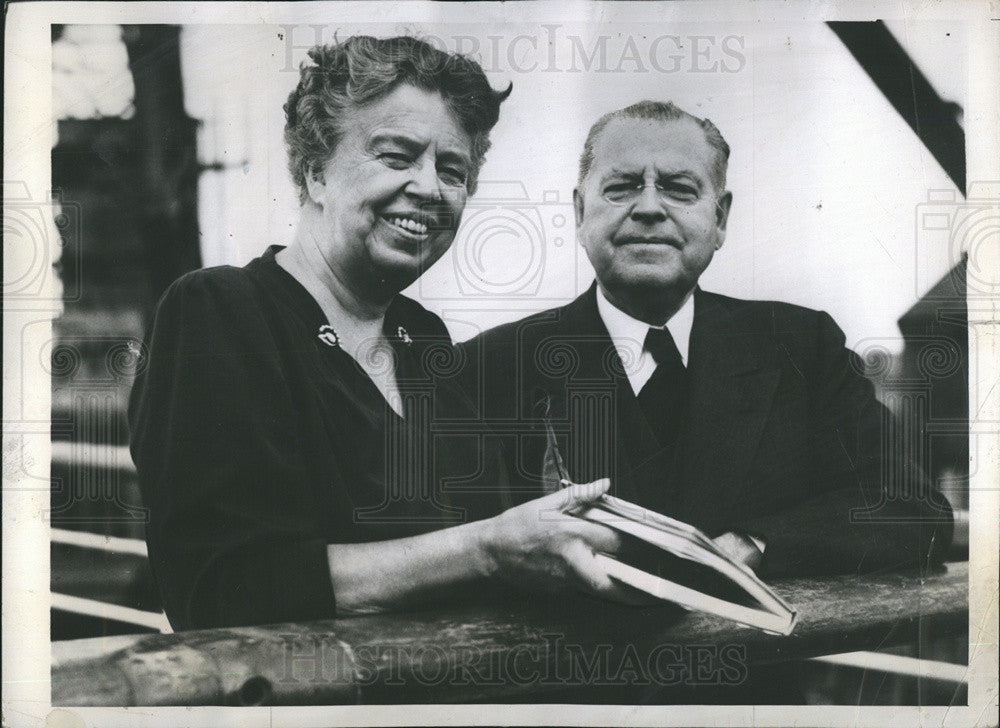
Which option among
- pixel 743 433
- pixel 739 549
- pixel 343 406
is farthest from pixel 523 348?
pixel 739 549

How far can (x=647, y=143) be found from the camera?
2324 millimetres

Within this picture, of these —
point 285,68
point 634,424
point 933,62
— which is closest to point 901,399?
point 634,424

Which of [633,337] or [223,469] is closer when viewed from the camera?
[223,469]

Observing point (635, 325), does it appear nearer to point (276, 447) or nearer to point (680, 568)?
point (680, 568)

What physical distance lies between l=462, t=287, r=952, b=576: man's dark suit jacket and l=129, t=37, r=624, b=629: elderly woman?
12 cm

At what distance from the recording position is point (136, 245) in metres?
2.34

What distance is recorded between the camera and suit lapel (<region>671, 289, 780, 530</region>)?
2.30 m

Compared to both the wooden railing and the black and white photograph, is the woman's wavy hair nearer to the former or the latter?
the black and white photograph

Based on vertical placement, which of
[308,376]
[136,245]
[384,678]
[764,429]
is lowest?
[384,678]

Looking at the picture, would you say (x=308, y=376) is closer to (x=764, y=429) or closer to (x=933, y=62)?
(x=764, y=429)

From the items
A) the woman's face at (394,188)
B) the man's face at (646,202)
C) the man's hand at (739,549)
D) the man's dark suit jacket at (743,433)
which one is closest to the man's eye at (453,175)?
the woman's face at (394,188)

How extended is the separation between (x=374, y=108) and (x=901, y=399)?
5.33 ft

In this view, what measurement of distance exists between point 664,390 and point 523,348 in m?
0.40

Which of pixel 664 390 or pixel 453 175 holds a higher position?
pixel 453 175
